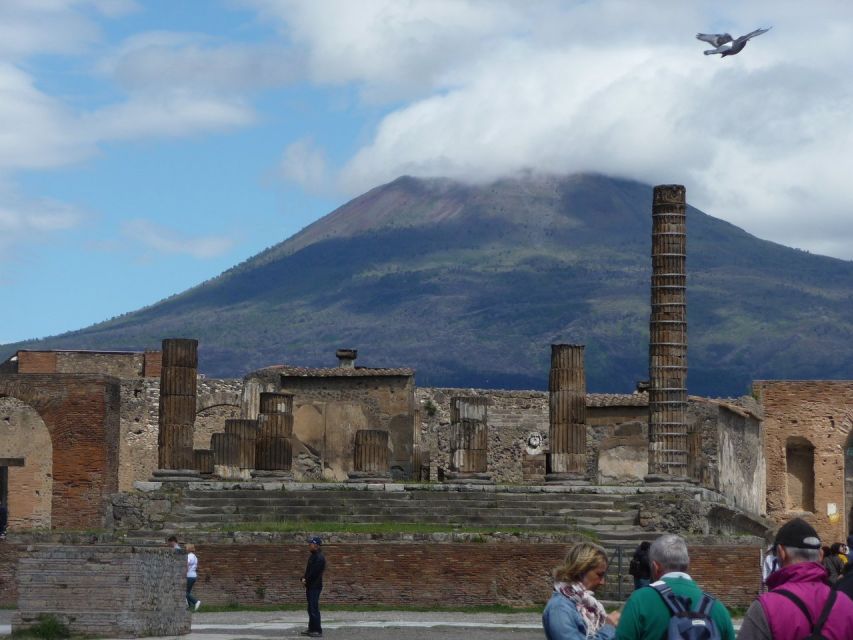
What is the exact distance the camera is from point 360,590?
81.7ft

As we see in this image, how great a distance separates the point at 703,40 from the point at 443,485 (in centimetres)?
871

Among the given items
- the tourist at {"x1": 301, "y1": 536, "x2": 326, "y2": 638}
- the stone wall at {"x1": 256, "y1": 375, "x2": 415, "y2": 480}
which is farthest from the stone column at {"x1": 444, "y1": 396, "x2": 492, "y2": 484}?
the tourist at {"x1": 301, "y1": 536, "x2": 326, "y2": 638}

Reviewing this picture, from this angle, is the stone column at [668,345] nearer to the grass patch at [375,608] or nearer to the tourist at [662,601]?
the grass patch at [375,608]

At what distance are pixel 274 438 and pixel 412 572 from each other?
10.1 m

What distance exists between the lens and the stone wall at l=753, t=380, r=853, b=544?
45156 millimetres

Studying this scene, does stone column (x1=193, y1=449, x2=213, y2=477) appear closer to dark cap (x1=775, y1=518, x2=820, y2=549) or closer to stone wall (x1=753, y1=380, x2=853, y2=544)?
stone wall (x1=753, y1=380, x2=853, y2=544)

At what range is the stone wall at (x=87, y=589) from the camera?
19203 mm

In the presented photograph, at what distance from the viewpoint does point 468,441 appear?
34.6m

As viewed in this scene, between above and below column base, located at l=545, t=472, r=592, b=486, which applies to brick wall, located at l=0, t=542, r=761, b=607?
below

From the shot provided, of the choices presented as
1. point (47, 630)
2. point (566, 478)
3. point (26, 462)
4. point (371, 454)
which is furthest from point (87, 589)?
point (26, 462)

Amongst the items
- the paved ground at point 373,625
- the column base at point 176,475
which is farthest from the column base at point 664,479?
the paved ground at point 373,625

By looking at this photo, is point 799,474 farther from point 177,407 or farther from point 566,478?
point 177,407

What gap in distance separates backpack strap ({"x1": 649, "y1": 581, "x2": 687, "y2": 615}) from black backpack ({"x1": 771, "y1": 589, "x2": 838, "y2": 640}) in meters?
0.76

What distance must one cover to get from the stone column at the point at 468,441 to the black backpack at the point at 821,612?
24.3m
